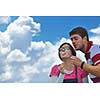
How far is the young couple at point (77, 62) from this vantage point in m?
3.50

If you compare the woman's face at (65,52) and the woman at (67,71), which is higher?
the woman's face at (65,52)

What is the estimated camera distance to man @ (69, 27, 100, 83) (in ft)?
11.5

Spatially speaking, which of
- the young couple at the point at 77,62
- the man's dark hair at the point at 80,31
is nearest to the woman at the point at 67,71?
the young couple at the point at 77,62

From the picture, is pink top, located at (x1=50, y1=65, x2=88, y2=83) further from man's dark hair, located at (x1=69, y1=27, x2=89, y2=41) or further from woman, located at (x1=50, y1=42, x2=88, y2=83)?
man's dark hair, located at (x1=69, y1=27, x2=89, y2=41)

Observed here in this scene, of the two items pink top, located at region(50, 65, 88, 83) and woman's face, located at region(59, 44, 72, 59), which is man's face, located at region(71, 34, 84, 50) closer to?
woman's face, located at region(59, 44, 72, 59)

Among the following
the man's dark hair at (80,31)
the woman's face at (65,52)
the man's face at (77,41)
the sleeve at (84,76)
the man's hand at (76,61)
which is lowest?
the sleeve at (84,76)

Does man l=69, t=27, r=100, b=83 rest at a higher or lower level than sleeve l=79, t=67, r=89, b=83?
higher

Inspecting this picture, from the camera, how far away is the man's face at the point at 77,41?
3525 mm

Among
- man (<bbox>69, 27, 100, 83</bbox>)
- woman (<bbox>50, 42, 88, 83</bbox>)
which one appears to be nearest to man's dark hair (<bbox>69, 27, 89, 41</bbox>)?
man (<bbox>69, 27, 100, 83</bbox>)

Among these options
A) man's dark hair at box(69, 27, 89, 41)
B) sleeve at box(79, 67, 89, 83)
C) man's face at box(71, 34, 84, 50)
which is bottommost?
sleeve at box(79, 67, 89, 83)

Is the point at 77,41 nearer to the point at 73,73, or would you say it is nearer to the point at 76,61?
the point at 76,61

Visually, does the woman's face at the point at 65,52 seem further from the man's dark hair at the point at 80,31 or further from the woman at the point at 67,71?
the man's dark hair at the point at 80,31
